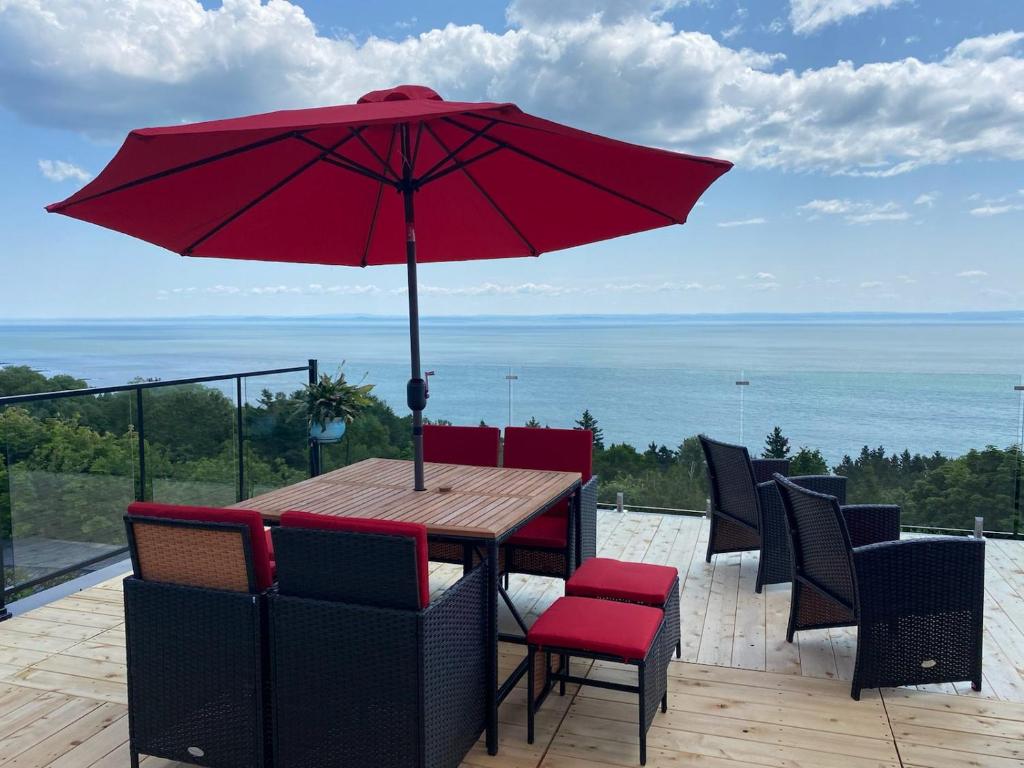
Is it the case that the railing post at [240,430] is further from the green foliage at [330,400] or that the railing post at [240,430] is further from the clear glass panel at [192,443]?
the green foliage at [330,400]

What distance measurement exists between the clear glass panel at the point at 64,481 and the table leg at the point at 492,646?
288 cm

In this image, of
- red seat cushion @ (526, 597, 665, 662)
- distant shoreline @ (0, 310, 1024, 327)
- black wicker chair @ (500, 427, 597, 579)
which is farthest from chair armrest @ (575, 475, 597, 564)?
distant shoreline @ (0, 310, 1024, 327)

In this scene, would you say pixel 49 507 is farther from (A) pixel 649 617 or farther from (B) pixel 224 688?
(A) pixel 649 617

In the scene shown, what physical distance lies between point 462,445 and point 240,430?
226cm

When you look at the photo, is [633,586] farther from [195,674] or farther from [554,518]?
[195,674]

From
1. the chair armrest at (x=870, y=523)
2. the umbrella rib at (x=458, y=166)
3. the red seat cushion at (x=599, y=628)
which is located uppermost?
the umbrella rib at (x=458, y=166)

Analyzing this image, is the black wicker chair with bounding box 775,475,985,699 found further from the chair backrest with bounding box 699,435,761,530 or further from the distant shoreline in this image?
the distant shoreline

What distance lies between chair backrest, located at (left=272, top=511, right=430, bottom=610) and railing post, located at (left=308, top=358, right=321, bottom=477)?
4058mm

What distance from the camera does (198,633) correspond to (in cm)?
224

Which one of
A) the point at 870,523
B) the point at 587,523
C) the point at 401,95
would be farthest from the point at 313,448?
the point at 870,523

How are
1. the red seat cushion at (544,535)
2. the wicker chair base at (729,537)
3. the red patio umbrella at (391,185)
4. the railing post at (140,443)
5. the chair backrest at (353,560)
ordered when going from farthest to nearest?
the railing post at (140,443)
the wicker chair base at (729,537)
the red seat cushion at (544,535)
the red patio umbrella at (391,185)
the chair backrest at (353,560)

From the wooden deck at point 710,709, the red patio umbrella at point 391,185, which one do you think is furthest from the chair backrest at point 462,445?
the red patio umbrella at point 391,185

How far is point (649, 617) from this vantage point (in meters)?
2.58

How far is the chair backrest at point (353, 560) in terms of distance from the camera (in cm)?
205
